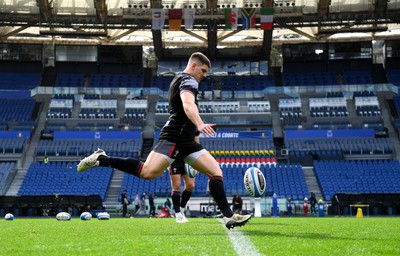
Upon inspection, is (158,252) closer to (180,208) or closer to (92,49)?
(180,208)

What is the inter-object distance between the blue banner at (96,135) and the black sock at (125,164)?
38.8m

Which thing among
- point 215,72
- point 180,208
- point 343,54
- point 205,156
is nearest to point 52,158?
point 215,72

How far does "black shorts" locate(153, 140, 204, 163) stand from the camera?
832 cm

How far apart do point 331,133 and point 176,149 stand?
1575 inches

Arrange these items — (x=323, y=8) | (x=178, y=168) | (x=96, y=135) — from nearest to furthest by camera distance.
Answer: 1. (x=178, y=168)
2. (x=323, y=8)
3. (x=96, y=135)

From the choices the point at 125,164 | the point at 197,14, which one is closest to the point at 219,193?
the point at 125,164

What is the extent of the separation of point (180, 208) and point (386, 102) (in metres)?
41.1

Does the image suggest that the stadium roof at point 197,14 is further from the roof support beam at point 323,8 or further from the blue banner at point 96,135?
the blue banner at point 96,135

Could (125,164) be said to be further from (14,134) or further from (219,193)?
(14,134)

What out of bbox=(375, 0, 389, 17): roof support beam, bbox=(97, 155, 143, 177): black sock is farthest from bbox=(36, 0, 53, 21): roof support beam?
bbox=(97, 155, 143, 177): black sock

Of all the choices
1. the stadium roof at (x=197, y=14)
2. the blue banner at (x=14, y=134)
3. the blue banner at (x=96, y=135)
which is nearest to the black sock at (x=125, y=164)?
the stadium roof at (x=197, y=14)

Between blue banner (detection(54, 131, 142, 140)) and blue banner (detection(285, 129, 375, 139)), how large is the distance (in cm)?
1257

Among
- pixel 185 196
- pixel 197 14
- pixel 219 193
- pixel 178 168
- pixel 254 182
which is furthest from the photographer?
pixel 197 14

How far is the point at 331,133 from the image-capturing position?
154 ft
